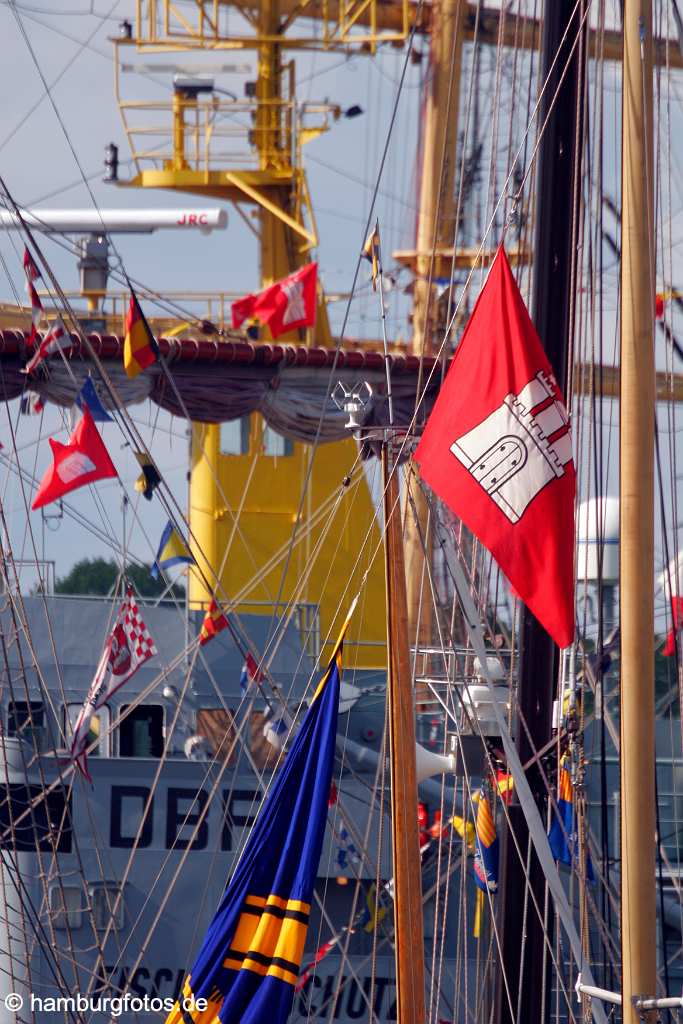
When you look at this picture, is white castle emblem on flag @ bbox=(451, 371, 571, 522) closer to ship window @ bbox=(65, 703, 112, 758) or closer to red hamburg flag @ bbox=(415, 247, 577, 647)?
red hamburg flag @ bbox=(415, 247, 577, 647)

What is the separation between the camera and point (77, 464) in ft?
57.1

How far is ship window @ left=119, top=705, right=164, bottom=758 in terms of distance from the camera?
21.2 m

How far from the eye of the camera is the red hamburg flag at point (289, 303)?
73.6ft

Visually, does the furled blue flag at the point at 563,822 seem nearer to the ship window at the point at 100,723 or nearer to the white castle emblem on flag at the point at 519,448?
the white castle emblem on flag at the point at 519,448

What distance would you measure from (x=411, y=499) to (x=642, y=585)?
2.00m

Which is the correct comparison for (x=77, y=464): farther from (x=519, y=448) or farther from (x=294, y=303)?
(x=519, y=448)

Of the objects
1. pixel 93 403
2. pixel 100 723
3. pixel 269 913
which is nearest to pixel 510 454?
pixel 269 913

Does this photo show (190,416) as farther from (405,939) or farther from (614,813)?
(405,939)

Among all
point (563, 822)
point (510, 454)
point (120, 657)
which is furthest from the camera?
point (120, 657)

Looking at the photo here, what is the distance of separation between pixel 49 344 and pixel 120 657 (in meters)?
3.55

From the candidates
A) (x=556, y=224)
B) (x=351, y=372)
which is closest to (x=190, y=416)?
(x=351, y=372)

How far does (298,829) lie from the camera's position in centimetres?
933

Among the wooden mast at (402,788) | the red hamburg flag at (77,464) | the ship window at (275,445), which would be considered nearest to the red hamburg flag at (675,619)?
the wooden mast at (402,788)

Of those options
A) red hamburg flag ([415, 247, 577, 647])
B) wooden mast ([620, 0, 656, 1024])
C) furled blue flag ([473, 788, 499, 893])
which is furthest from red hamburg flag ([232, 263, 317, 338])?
wooden mast ([620, 0, 656, 1024])
